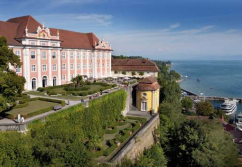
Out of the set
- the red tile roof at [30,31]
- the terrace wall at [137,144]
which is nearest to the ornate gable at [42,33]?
the red tile roof at [30,31]

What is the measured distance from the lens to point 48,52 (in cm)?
3931

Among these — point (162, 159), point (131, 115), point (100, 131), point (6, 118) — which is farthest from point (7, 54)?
point (131, 115)

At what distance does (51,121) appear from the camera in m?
19.6

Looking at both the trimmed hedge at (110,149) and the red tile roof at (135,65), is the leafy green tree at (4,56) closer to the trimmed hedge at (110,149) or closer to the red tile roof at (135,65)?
the trimmed hedge at (110,149)

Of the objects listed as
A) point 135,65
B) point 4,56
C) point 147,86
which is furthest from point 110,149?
point 135,65

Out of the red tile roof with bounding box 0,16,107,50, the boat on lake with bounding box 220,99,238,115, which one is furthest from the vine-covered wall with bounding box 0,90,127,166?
the boat on lake with bounding box 220,99,238,115

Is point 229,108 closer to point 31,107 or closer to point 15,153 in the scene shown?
point 31,107

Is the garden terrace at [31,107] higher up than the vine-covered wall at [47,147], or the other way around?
the garden terrace at [31,107]

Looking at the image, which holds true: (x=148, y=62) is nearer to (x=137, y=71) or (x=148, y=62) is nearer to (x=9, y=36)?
(x=137, y=71)

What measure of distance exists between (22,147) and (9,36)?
2591 centimetres

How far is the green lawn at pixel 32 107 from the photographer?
71.4 feet

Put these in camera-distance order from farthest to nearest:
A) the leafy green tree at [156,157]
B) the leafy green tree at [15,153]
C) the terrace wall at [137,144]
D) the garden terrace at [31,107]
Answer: the leafy green tree at [156,157] → the garden terrace at [31,107] → the terrace wall at [137,144] → the leafy green tree at [15,153]

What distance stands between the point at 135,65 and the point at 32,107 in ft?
120

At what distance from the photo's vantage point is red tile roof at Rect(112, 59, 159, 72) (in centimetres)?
5566
